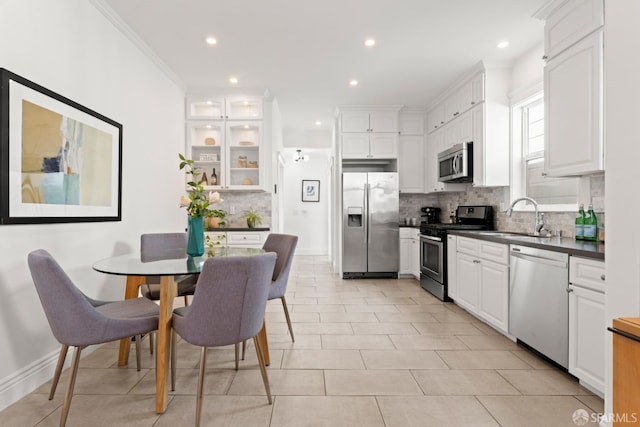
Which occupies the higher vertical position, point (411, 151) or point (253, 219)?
point (411, 151)

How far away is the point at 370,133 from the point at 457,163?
1.63 metres

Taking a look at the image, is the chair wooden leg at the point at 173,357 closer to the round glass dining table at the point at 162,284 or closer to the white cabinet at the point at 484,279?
the round glass dining table at the point at 162,284

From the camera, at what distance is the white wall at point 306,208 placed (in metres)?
8.43

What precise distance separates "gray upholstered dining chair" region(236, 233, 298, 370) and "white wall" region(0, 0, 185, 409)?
1312 millimetres

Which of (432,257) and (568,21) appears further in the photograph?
(432,257)

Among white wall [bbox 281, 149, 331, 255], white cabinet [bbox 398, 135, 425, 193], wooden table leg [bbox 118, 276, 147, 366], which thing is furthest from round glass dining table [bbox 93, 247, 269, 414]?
white wall [bbox 281, 149, 331, 255]

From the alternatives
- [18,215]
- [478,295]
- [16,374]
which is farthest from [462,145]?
[16,374]

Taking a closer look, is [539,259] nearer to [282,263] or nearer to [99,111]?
[282,263]

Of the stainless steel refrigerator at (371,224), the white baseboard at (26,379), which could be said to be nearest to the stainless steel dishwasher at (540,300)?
the stainless steel refrigerator at (371,224)

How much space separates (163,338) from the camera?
1.89m

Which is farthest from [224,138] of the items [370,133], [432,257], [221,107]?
[432,257]

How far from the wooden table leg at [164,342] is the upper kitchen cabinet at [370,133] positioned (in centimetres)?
400

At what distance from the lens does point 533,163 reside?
371cm

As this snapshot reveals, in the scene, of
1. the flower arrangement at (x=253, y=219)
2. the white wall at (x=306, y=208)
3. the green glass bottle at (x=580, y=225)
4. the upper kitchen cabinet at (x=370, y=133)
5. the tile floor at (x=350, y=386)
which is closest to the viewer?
the tile floor at (x=350, y=386)
